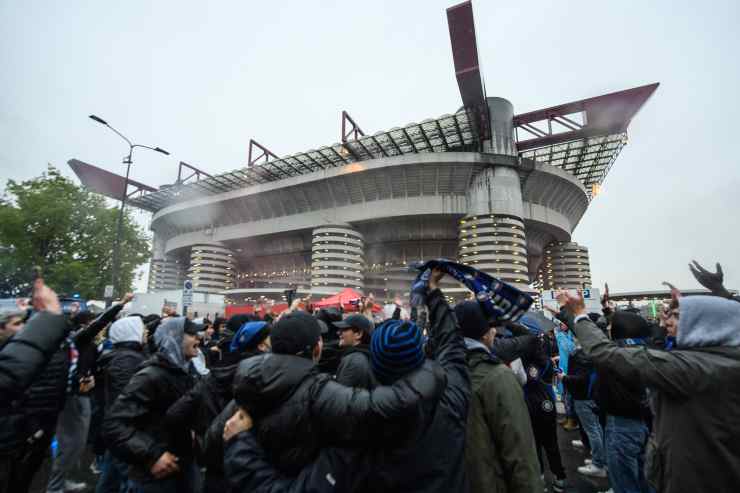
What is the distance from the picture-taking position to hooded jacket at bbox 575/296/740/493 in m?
1.83

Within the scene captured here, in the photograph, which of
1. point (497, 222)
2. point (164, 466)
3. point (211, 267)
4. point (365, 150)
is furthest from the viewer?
point (211, 267)

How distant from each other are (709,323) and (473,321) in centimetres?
132

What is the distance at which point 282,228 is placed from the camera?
36875 millimetres

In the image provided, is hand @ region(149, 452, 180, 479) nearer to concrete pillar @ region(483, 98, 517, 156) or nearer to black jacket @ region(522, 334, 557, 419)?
black jacket @ region(522, 334, 557, 419)

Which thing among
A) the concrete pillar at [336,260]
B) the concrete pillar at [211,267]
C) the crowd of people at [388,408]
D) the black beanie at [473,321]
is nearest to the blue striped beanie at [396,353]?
the crowd of people at [388,408]

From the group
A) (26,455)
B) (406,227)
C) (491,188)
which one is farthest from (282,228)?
(26,455)

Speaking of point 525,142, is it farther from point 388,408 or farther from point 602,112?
point 388,408

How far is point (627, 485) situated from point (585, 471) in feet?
6.47

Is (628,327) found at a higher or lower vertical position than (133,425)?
higher

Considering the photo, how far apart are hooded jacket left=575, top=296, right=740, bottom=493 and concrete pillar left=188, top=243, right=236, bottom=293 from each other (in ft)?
135

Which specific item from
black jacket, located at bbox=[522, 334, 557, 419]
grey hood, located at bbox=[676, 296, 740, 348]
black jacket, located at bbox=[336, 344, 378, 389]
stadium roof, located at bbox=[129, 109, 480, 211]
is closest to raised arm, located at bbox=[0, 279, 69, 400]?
black jacket, located at bbox=[336, 344, 378, 389]

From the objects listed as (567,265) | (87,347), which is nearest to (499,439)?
(87,347)

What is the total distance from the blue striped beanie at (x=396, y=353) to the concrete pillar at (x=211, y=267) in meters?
40.8

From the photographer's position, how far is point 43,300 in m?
1.96
